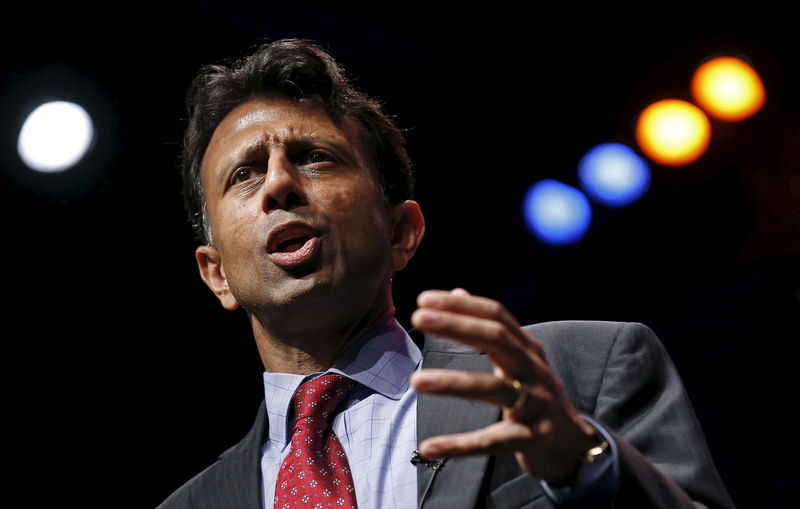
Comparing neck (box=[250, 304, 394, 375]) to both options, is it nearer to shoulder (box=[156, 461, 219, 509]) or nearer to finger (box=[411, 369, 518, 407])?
shoulder (box=[156, 461, 219, 509])

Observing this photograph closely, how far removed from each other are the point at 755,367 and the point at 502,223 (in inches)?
50.7

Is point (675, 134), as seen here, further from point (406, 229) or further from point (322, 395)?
point (322, 395)

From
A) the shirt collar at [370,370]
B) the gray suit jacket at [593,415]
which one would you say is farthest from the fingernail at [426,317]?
the shirt collar at [370,370]

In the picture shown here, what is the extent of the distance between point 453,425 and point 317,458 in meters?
0.35

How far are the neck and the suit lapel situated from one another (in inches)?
9.5

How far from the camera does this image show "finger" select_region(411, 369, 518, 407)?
125cm

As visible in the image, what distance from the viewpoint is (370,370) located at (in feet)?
7.38

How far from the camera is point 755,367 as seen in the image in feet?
11.0

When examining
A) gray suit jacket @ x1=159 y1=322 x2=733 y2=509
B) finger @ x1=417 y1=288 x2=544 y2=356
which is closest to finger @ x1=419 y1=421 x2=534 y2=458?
finger @ x1=417 y1=288 x2=544 y2=356

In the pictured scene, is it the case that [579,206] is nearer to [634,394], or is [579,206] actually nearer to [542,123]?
[542,123]

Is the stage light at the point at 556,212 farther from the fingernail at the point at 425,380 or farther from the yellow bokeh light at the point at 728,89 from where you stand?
the fingernail at the point at 425,380

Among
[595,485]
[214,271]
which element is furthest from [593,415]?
[214,271]

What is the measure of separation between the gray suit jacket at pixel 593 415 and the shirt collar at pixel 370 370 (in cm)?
8

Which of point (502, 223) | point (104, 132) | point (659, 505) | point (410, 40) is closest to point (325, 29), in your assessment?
point (410, 40)
